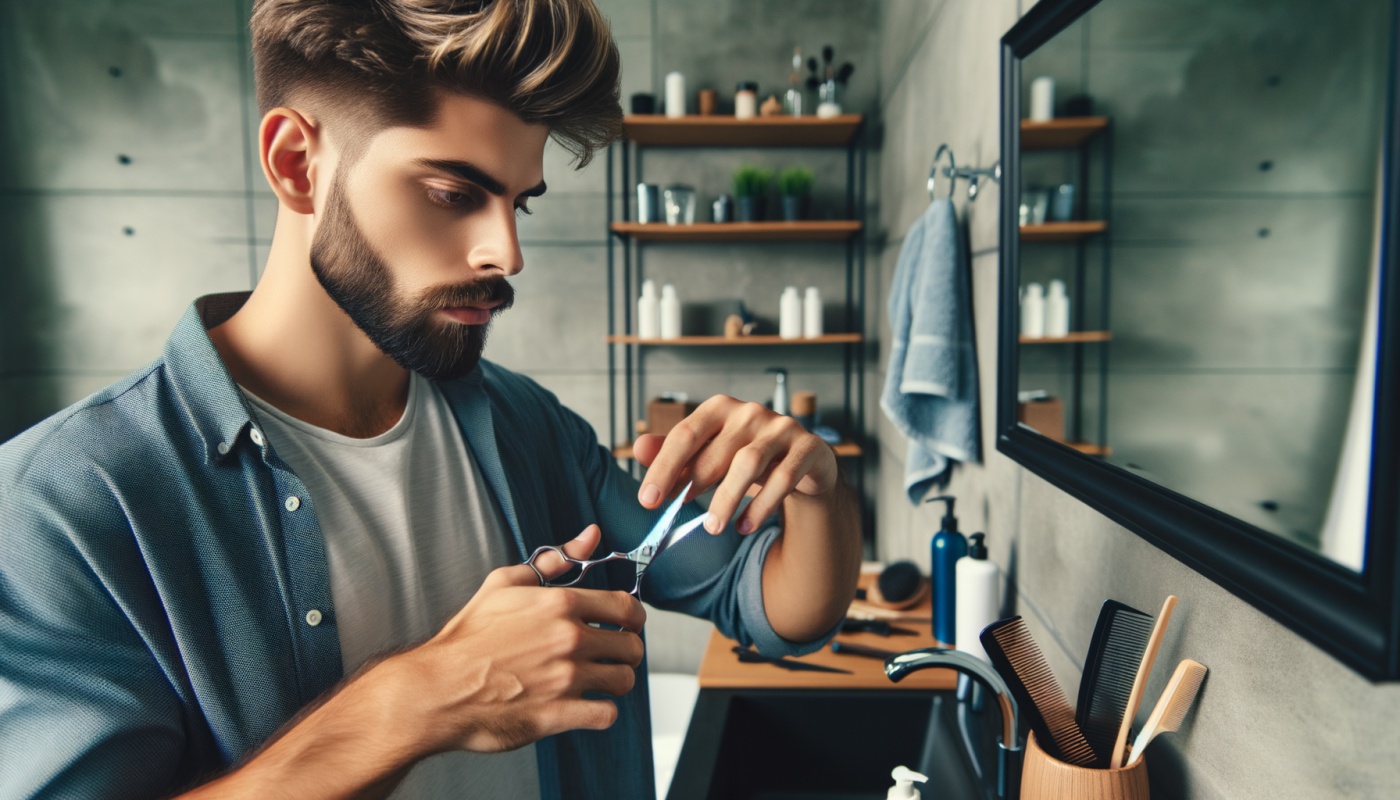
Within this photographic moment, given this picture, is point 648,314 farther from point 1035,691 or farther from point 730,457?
point 1035,691

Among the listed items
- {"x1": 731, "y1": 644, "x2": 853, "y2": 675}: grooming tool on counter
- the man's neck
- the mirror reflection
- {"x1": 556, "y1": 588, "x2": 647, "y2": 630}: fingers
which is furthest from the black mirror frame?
the man's neck

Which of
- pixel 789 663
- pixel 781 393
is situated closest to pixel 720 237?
pixel 781 393

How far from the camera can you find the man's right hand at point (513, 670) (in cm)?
63

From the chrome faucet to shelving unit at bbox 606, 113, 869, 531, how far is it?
1.85m

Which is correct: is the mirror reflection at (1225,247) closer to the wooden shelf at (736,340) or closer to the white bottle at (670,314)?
the wooden shelf at (736,340)

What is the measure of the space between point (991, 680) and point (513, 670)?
59 cm

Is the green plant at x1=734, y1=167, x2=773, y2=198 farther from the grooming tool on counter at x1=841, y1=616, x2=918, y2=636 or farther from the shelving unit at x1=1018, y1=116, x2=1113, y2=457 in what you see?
the shelving unit at x1=1018, y1=116, x2=1113, y2=457

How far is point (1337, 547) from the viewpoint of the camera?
0.51m

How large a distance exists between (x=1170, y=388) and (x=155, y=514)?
37.6 inches

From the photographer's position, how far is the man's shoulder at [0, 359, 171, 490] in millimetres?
683

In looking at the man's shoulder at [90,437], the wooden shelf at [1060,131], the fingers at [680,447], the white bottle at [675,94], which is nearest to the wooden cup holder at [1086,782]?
the fingers at [680,447]

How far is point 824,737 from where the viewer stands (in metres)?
1.41

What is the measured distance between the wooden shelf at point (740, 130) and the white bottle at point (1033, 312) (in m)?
1.64

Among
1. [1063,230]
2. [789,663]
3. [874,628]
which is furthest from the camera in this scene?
[874,628]
